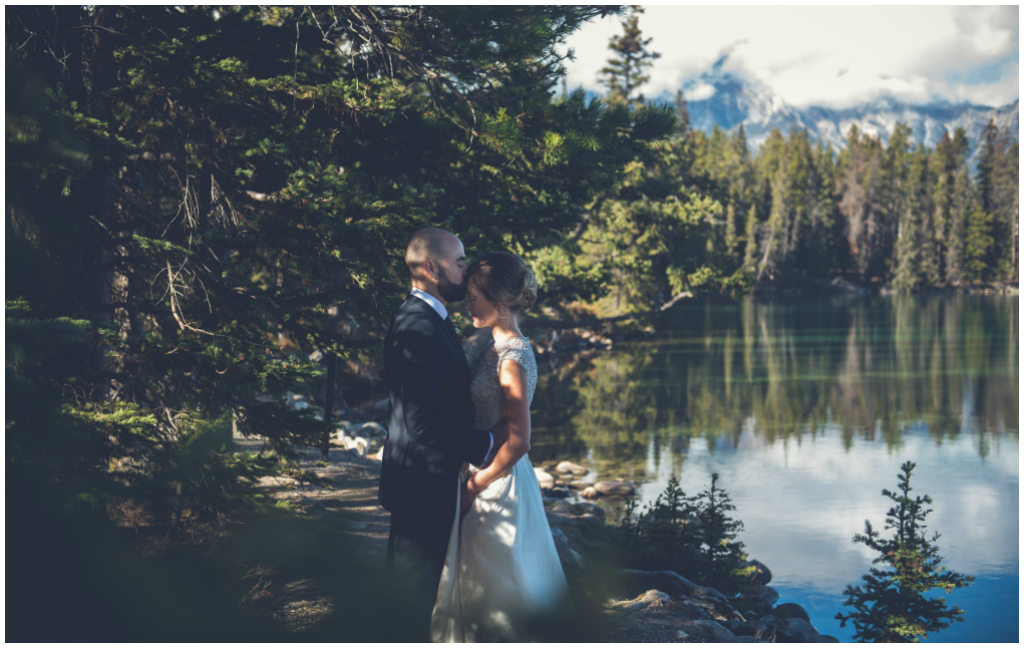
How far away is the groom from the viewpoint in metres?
3.30

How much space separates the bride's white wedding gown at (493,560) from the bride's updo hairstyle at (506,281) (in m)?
0.20

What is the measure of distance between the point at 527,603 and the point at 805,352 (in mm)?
28088

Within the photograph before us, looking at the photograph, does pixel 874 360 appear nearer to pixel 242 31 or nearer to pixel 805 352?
pixel 805 352

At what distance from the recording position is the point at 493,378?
340 cm

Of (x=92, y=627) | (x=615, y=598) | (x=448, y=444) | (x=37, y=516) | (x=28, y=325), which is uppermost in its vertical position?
(x=28, y=325)

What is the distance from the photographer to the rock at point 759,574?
884 cm

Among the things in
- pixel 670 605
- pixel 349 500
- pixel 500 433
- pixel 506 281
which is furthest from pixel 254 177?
pixel 670 605

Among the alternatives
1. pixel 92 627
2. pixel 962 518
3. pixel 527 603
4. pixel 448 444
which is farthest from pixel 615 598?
pixel 962 518

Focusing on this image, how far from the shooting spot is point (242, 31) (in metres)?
5.67

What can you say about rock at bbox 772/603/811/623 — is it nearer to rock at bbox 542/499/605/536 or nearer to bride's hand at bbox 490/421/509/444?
rock at bbox 542/499/605/536

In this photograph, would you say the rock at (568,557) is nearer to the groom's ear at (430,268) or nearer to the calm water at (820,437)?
the calm water at (820,437)

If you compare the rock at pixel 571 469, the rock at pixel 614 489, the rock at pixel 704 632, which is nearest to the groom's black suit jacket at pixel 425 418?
the rock at pixel 704 632

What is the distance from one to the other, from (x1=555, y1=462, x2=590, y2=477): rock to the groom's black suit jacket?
10.2 m

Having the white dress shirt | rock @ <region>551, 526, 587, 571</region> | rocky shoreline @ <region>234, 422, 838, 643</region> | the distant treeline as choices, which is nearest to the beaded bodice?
the white dress shirt
